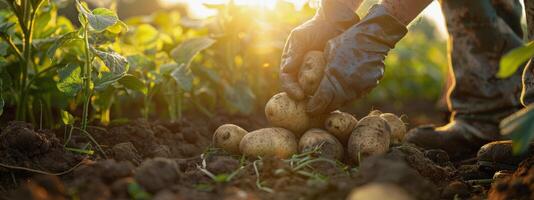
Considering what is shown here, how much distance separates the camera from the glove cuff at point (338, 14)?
8.45 feet

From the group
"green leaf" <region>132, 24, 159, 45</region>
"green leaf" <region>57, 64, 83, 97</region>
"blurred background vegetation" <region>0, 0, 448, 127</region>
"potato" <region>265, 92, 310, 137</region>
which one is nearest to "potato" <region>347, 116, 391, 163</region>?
"potato" <region>265, 92, 310, 137</region>

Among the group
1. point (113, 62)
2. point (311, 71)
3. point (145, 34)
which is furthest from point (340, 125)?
point (145, 34)

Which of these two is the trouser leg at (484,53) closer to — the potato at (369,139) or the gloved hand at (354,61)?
the gloved hand at (354,61)

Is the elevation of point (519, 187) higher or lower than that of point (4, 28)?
lower

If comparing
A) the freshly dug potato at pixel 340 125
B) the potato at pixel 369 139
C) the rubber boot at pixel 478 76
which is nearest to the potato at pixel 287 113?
the freshly dug potato at pixel 340 125

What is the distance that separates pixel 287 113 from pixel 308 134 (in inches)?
5.6

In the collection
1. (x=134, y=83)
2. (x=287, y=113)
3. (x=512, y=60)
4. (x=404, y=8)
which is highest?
(x=404, y=8)

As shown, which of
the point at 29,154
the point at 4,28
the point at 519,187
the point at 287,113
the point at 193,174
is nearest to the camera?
the point at 519,187

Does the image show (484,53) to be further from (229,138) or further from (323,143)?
(229,138)

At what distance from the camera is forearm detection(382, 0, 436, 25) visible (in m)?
2.71

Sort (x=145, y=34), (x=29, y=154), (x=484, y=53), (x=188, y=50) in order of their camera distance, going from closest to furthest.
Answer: (x=29, y=154) → (x=484, y=53) → (x=188, y=50) → (x=145, y=34)

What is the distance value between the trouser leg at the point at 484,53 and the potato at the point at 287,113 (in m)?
1.60

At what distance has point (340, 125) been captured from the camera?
8.27ft

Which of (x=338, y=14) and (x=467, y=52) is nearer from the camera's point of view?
(x=338, y=14)
